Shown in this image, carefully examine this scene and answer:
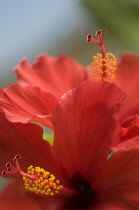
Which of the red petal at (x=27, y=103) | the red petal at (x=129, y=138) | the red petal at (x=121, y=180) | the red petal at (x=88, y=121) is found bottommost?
the red petal at (x=121, y=180)

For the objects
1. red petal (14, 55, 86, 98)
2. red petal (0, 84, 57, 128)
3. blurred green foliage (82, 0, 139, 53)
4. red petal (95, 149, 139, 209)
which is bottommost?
red petal (95, 149, 139, 209)

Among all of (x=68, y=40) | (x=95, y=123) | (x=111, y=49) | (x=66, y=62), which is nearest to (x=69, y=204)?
(x=95, y=123)

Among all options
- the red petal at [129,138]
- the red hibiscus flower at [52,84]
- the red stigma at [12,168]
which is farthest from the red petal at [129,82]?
the red stigma at [12,168]

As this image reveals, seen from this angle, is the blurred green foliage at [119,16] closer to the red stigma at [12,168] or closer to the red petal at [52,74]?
the red petal at [52,74]

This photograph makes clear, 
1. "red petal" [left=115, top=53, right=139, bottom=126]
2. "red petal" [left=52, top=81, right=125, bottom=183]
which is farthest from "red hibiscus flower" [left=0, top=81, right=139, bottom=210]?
"red petal" [left=115, top=53, right=139, bottom=126]

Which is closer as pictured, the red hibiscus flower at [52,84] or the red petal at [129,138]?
the red petal at [129,138]

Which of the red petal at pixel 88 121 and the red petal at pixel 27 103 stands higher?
the red petal at pixel 27 103

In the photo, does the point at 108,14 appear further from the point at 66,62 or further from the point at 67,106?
the point at 67,106

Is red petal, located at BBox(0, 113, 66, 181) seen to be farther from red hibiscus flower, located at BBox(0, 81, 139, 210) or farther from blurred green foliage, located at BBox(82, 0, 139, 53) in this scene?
blurred green foliage, located at BBox(82, 0, 139, 53)
